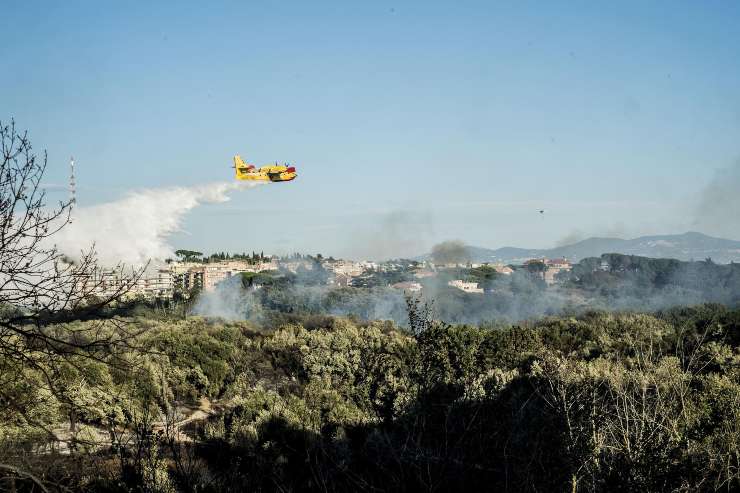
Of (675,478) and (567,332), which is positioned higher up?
(675,478)

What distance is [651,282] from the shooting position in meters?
74.1

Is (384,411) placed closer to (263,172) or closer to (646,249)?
(263,172)

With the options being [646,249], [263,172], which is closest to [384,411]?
[263,172]

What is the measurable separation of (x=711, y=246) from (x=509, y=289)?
246 ft

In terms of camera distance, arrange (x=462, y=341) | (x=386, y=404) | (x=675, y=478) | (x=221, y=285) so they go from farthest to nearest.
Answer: (x=221, y=285), (x=462, y=341), (x=386, y=404), (x=675, y=478)

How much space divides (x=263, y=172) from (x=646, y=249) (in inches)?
4784

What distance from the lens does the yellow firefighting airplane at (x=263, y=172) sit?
30297 millimetres

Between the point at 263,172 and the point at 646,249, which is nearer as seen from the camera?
the point at 263,172

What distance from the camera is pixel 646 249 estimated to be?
13738 cm

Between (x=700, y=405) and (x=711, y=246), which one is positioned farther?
(x=711, y=246)

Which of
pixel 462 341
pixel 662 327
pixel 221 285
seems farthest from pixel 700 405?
pixel 221 285

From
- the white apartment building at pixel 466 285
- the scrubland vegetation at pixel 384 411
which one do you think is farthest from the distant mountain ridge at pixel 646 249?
the scrubland vegetation at pixel 384 411

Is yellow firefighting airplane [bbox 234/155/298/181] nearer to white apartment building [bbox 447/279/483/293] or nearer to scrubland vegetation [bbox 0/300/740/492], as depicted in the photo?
scrubland vegetation [bbox 0/300/740/492]

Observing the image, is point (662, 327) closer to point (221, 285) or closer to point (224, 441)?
point (224, 441)
